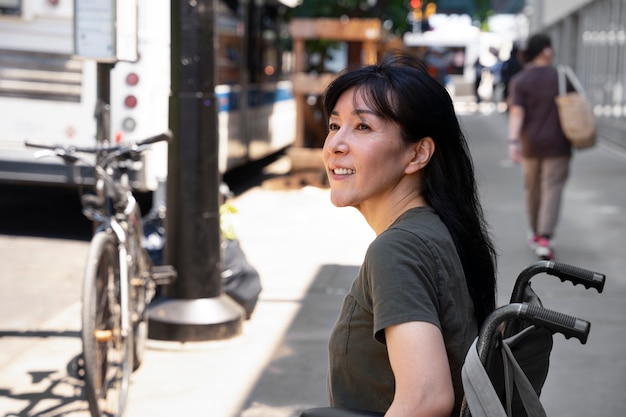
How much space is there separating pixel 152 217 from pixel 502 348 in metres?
5.12

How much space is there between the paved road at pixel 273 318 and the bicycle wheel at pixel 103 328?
0.84 ft

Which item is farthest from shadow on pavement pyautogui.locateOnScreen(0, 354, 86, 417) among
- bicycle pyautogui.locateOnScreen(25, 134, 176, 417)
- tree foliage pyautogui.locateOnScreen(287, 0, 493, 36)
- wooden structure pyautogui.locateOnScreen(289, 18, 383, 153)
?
tree foliage pyautogui.locateOnScreen(287, 0, 493, 36)

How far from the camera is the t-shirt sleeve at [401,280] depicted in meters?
2.03

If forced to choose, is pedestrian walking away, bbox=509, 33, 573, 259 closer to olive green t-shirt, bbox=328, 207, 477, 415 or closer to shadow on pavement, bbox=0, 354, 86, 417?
shadow on pavement, bbox=0, 354, 86, 417

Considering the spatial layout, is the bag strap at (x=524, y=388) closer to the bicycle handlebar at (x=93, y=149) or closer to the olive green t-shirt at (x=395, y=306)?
the olive green t-shirt at (x=395, y=306)

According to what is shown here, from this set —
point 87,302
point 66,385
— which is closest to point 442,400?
point 87,302

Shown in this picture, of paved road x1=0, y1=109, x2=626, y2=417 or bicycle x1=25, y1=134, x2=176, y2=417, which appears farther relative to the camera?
paved road x1=0, y1=109, x2=626, y2=417

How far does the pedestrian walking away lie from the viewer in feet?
29.8

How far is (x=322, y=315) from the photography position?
7176 millimetres

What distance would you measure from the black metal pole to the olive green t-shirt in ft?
13.6

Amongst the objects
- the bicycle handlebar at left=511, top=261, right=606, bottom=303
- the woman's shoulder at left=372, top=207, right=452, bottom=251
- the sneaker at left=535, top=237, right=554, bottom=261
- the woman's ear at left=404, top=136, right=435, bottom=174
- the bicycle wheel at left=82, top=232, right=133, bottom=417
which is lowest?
the sneaker at left=535, top=237, right=554, bottom=261

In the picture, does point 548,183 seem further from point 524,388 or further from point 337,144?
point 524,388

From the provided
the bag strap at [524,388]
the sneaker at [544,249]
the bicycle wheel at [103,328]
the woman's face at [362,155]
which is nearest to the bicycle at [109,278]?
the bicycle wheel at [103,328]

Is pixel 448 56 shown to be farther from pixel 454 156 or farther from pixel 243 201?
pixel 454 156
